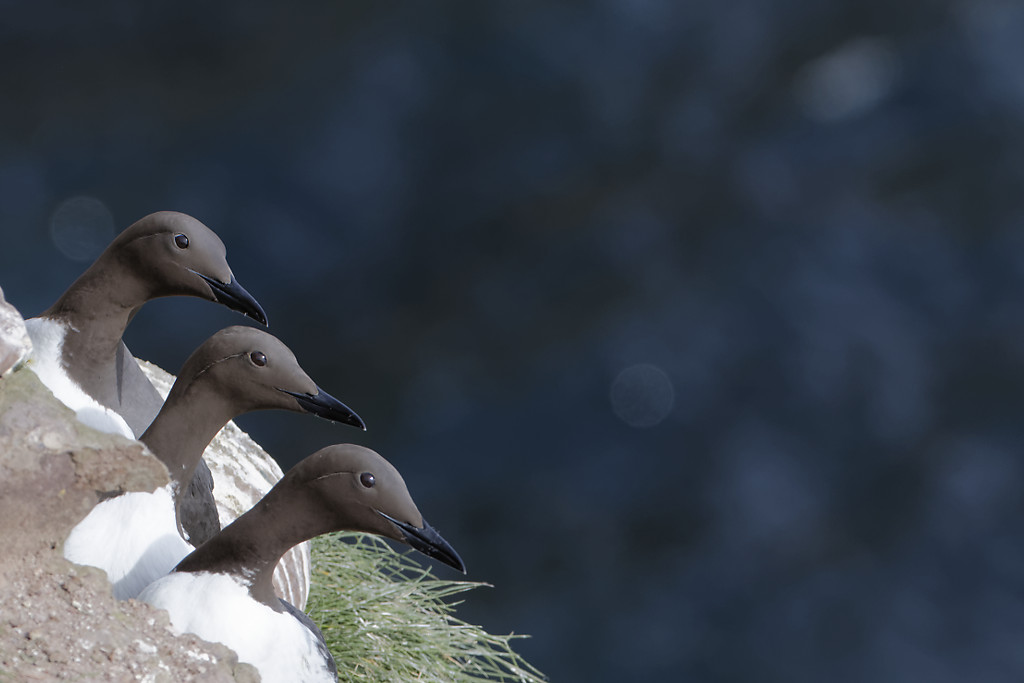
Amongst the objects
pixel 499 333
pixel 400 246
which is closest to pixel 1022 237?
pixel 499 333

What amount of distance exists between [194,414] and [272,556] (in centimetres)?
48

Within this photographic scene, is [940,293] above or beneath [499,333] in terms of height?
above

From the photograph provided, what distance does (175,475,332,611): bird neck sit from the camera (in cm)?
282

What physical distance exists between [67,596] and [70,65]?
11083 mm

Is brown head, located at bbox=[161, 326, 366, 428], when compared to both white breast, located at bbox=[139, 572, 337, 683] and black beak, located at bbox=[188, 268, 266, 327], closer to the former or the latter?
black beak, located at bbox=[188, 268, 266, 327]

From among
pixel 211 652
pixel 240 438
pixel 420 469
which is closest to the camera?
pixel 211 652

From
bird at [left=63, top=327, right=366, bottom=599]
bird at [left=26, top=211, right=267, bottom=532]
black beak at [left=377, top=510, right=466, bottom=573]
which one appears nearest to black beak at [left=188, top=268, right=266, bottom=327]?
bird at [left=26, top=211, right=267, bottom=532]

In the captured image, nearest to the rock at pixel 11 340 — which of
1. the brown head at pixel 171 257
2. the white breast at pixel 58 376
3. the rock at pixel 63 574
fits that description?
the rock at pixel 63 574

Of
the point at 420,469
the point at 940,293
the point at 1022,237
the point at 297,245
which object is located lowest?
the point at 420,469

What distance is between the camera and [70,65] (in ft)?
42.0

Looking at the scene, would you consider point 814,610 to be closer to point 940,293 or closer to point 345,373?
point 940,293

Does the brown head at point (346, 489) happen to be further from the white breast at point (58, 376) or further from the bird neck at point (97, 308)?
the bird neck at point (97, 308)

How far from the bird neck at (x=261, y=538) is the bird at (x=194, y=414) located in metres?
0.25

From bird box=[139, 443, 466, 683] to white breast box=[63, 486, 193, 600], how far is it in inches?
6.2
